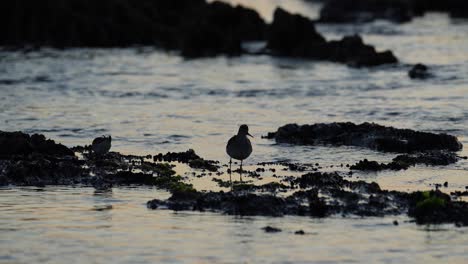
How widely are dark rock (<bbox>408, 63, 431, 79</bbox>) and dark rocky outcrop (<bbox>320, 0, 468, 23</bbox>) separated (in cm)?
2991

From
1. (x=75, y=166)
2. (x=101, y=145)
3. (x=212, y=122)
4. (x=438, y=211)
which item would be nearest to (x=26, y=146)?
(x=101, y=145)

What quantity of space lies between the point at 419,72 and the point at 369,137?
15569 millimetres

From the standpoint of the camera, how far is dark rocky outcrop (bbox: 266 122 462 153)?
66.8 ft

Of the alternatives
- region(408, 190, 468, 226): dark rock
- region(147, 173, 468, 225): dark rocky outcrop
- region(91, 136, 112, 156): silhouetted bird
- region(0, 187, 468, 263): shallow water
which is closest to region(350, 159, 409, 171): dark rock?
region(147, 173, 468, 225): dark rocky outcrop

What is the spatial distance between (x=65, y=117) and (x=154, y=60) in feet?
60.3

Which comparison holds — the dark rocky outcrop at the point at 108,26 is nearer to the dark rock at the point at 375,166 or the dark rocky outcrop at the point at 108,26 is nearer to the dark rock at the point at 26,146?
the dark rock at the point at 26,146

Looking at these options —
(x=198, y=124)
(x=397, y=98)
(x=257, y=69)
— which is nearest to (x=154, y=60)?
(x=257, y=69)

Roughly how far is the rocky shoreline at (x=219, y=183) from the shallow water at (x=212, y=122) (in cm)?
35

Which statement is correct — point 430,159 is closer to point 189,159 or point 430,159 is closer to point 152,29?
point 189,159

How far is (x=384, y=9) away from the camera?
7631 cm

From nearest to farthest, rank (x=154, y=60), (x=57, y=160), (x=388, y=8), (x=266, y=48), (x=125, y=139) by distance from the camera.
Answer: (x=57, y=160)
(x=125, y=139)
(x=154, y=60)
(x=266, y=48)
(x=388, y=8)

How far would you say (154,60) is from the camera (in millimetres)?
45188

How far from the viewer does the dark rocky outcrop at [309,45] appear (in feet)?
136

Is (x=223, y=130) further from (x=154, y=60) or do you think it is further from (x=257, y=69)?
(x=154, y=60)
